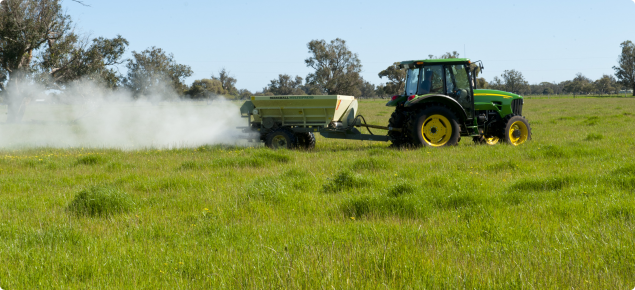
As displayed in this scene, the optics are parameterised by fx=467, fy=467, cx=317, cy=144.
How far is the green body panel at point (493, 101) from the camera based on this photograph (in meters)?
12.6

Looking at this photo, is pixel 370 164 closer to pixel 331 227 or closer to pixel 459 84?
pixel 331 227

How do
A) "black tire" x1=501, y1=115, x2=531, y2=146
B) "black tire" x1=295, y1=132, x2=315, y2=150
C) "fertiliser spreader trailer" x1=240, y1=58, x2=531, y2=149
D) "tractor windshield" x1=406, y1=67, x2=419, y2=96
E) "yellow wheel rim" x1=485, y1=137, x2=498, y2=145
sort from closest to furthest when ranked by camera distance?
1. "fertiliser spreader trailer" x1=240, y1=58, x2=531, y2=149
2. "tractor windshield" x1=406, y1=67, x2=419, y2=96
3. "black tire" x1=501, y1=115, x2=531, y2=146
4. "yellow wheel rim" x1=485, y1=137, x2=498, y2=145
5. "black tire" x1=295, y1=132, x2=315, y2=150

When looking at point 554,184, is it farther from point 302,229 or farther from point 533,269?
point 302,229

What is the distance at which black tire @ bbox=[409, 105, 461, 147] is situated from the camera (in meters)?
11.6

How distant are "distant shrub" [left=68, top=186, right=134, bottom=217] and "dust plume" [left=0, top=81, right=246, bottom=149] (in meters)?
7.83

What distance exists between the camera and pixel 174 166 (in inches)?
381

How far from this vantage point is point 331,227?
15.7 feet

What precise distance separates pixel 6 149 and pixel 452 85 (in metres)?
13.2

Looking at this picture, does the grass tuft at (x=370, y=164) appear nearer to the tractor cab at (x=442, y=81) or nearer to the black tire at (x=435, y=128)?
the black tire at (x=435, y=128)

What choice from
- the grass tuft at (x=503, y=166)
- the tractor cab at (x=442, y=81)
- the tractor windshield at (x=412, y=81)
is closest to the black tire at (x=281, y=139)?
the tractor cab at (x=442, y=81)

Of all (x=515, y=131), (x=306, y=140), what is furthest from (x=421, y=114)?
(x=306, y=140)

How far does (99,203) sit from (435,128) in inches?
329

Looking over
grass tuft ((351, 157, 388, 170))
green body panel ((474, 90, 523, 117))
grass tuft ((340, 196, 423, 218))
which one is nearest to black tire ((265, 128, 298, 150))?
grass tuft ((351, 157, 388, 170))

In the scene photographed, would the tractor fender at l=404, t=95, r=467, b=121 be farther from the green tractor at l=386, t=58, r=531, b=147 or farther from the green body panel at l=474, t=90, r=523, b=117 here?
the green body panel at l=474, t=90, r=523, b=117
